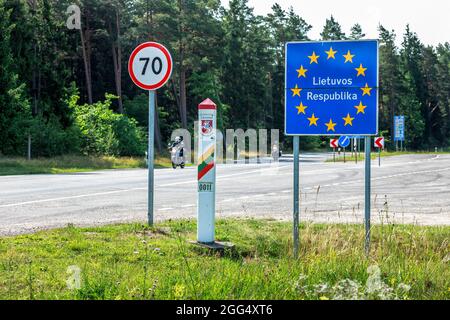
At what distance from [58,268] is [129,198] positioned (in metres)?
9.14

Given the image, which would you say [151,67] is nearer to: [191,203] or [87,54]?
[191,203]

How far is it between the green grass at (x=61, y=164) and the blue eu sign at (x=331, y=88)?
22848 millimetres

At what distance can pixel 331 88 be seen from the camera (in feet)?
26.5

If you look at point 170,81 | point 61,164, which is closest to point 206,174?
point 61,164

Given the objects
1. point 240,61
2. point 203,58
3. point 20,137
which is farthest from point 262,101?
point 20,137

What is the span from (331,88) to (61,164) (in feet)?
102

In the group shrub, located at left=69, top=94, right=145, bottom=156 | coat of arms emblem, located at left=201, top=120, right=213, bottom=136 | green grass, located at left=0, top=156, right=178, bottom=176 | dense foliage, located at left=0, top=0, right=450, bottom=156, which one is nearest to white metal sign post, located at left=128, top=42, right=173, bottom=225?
coat of arms emblem, located at left=201, top=120, right=213, bottom=136

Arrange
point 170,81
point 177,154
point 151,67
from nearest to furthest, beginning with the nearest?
point 151,67, point 177,154, point 170,81

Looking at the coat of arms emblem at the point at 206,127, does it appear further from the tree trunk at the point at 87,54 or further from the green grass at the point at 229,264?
the tree trunk at the point at 87,54

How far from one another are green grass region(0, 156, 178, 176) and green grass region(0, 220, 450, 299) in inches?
845

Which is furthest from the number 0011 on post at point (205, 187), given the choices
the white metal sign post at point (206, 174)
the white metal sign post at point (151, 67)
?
the white metal sign post at point (151, 67)

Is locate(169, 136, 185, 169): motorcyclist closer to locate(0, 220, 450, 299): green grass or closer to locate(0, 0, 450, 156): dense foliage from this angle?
locate(0, 0, 450, 156): dense foliage

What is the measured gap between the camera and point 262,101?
9981cm
